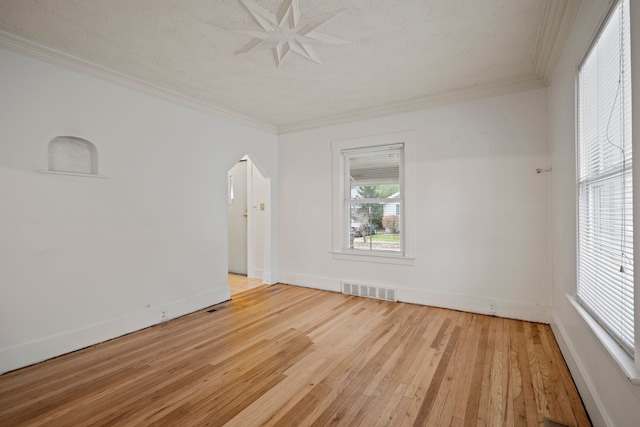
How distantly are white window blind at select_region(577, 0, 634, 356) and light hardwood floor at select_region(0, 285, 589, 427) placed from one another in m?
0.79

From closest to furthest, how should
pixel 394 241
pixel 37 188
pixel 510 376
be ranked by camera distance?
pixel 510 376, pixel 37 188, pixel 394 241

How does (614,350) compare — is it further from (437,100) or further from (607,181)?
(437,100)

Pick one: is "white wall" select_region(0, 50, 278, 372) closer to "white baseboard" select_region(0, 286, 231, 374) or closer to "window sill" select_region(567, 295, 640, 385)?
"white baseboard" select_region(0, 286, 231, 374)

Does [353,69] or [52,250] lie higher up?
[353,69]

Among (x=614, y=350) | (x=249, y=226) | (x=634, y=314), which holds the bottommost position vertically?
(x=614, y=350)

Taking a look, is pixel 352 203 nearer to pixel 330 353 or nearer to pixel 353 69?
Result: pixel 353 69

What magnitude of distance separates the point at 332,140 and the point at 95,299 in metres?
3.53

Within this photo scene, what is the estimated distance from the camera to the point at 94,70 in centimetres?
283

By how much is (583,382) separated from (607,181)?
1.31 meters

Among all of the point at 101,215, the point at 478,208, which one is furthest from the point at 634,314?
the point at 101,215

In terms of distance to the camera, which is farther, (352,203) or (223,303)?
(352,203)

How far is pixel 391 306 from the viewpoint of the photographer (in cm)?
387

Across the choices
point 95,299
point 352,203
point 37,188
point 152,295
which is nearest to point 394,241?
point 352,203

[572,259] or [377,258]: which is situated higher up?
[572,259]
